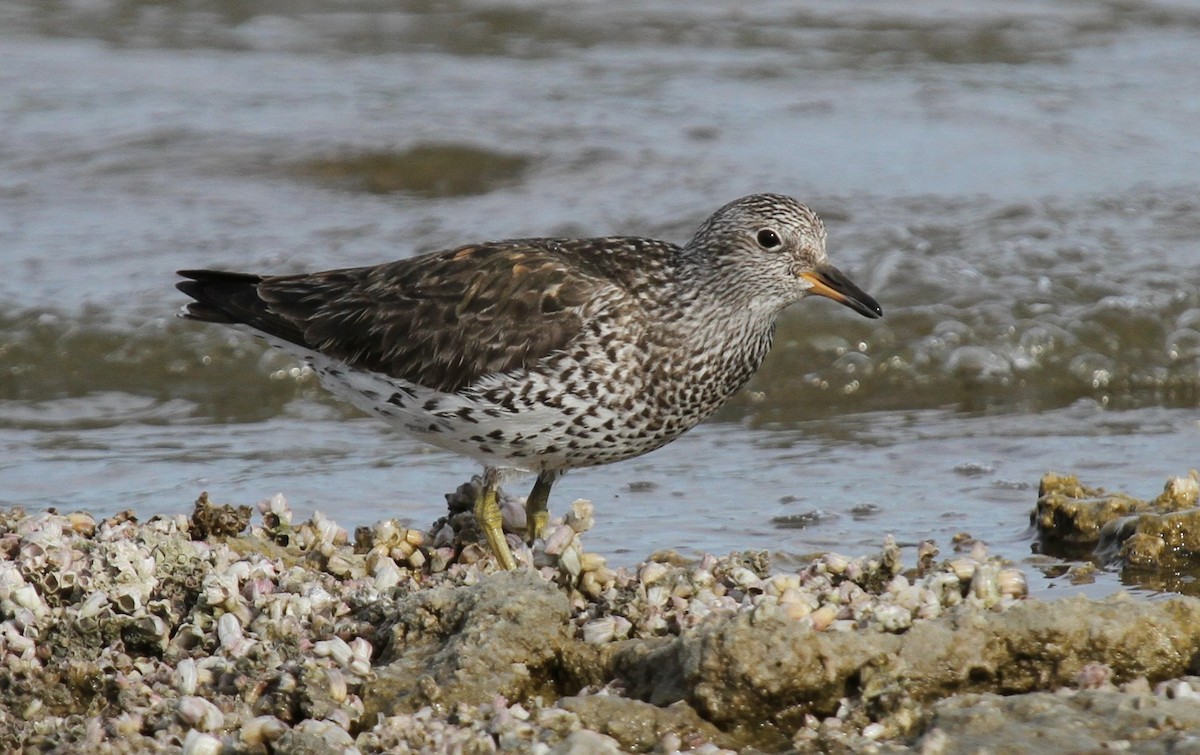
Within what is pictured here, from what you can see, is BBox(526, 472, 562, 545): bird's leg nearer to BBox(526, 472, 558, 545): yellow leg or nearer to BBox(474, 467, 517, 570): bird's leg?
BBox(526, 472, 558, 545): yellow leg

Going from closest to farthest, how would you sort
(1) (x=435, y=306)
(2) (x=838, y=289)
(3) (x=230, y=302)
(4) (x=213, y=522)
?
(4) (x=213, y=522)
(2) (x=838, y=289)
(1) (x=435, y=306)
(3) (x=230, y=302)

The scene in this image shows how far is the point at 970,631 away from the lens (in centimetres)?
455

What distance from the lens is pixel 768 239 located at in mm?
6750

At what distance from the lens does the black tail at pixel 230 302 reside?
23.8 feet

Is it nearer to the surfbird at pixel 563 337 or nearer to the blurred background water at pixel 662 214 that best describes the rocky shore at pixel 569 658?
the surfbird at pixel 563 337

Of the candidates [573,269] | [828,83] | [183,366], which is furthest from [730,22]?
[573,269]

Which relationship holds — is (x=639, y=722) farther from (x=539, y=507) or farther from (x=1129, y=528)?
(x=1129, y=528)

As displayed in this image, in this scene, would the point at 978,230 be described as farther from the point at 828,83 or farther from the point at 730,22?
the point at 730,22

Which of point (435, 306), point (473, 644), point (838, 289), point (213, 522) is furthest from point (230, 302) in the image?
point (473, 644)

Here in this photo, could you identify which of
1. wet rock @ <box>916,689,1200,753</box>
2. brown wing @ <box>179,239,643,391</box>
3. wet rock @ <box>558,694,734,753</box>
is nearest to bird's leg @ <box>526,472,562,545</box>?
brown wing @ <box>179,239,643,391</box>

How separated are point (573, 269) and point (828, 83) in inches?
361

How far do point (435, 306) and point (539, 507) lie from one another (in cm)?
91

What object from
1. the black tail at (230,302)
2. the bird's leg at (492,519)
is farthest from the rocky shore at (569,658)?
the black tail at (230,302)

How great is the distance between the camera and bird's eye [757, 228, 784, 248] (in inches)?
265
